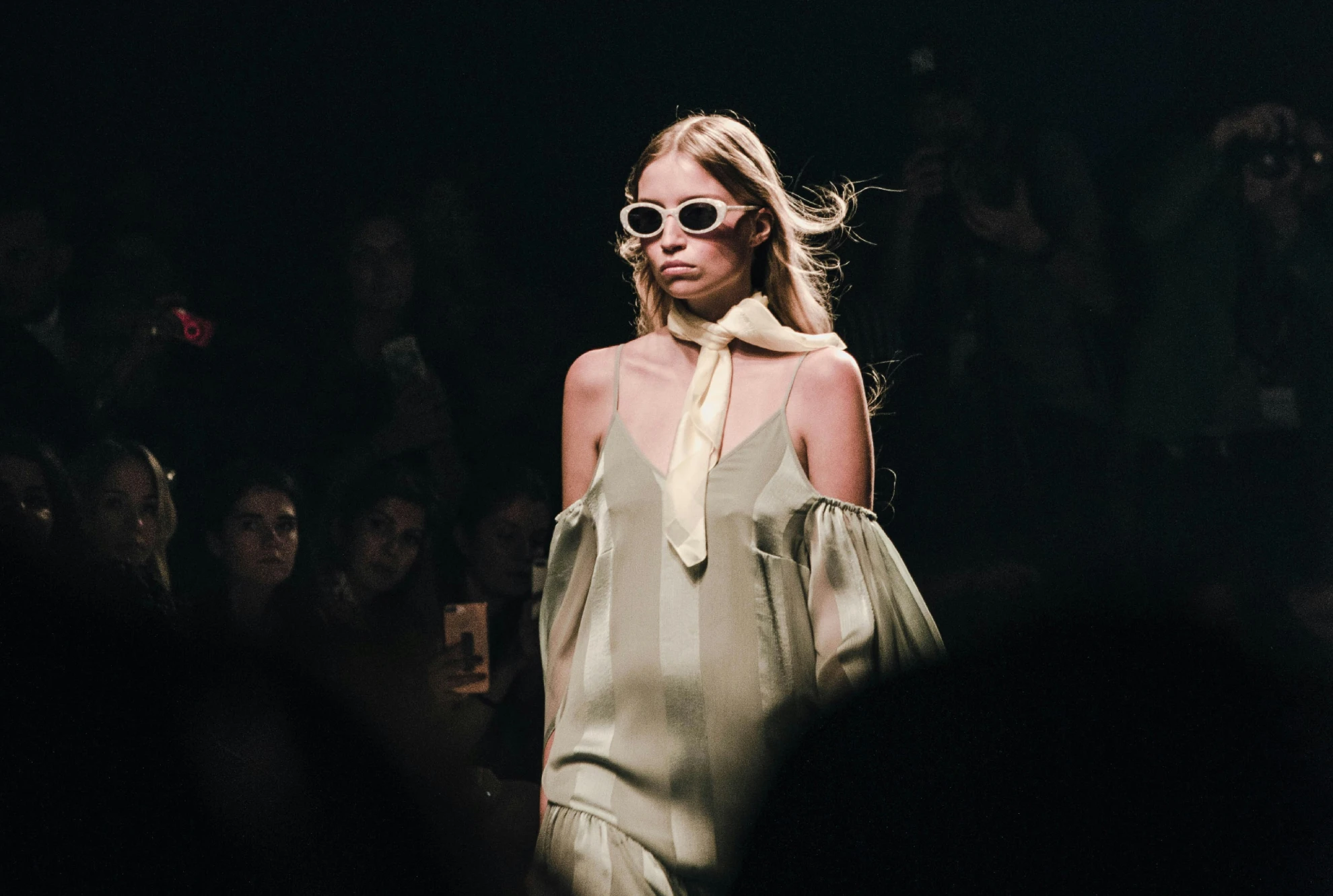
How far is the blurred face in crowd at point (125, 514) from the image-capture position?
2.84m

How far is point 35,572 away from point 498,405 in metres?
0.95

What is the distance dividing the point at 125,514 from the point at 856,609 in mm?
1597

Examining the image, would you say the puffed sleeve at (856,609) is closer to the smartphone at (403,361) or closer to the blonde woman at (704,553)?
the blonde woman at (704,553)

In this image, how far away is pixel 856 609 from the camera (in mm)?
2016

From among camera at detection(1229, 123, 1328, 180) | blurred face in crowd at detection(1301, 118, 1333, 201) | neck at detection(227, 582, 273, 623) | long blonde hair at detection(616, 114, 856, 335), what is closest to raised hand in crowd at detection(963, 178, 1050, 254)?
camera at detection(1229, 123, 1328, 180)

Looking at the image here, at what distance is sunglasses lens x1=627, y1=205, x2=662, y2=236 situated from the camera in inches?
83.1

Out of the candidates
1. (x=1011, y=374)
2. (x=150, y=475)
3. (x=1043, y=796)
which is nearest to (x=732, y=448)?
(x=1043, y=796)

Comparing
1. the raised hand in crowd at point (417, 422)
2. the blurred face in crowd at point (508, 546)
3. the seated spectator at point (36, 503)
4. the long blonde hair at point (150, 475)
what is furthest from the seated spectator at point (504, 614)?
the seated spectator at point (36, 503)

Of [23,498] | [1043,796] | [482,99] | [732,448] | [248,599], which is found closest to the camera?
[1043,796]

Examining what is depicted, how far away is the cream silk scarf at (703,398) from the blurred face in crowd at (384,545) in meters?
1.01

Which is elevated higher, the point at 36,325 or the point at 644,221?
the point at 644,221

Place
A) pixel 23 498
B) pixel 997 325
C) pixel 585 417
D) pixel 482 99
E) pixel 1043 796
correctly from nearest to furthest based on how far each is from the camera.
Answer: pixel 1043 796 → pixel 585 417 → pixel 23 498 → pixel 482 99 → pixel 997 325

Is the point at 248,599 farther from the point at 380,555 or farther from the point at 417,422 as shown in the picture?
the point at 417,422

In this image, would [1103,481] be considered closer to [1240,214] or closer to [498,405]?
[1240,214]
